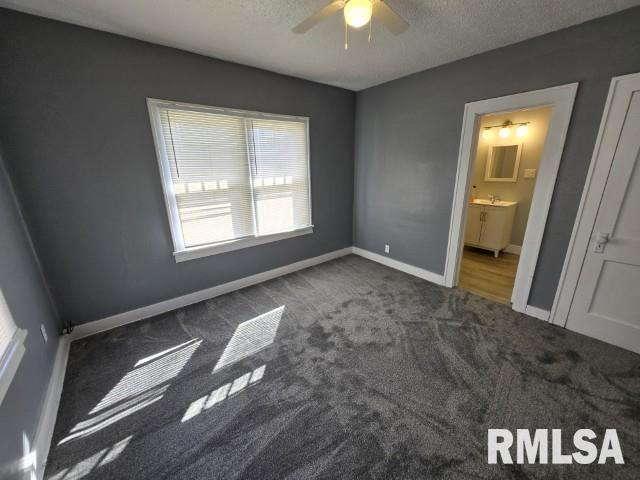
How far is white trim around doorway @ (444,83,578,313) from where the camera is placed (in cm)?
210

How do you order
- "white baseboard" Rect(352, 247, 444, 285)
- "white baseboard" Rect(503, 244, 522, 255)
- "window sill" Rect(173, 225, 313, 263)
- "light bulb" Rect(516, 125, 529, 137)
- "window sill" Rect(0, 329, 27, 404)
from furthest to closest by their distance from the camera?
"white baseboard" Rect(503, 244, 522, 255) < "light bulb" Rect(516, 125, 529, 137) < "white baseboard" Rect(352, 247, 444, 285) < "window sill" Rect(173, 225, 313, 263) < "window sill" Rect(0, 329, 27, 404)

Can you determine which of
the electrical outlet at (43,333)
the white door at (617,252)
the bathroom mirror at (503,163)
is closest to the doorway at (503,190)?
the bathroom mirror at (503,163)

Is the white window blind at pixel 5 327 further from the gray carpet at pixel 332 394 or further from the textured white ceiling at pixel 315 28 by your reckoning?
the textured white ceiling at pixel 315 28

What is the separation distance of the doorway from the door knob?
1.44m

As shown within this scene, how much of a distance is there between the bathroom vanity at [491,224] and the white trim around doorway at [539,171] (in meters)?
1.20

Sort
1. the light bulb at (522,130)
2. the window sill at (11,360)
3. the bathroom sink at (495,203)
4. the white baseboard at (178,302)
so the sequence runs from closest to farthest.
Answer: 1. the window sill at (11,360)
2. the white baseboard at (178,302)
3. the light bulb at (522,130)
4. the bathroom sink at (495,203)

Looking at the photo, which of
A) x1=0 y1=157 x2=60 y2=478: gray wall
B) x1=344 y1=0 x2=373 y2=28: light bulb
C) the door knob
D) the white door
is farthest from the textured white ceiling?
the door knob

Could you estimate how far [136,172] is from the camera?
91.3 inches

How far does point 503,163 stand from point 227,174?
4.22 metres

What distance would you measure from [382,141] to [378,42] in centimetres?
Result: 140

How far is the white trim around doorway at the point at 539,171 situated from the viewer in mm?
2104

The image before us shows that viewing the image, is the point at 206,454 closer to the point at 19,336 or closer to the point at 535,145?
the point at 19,336

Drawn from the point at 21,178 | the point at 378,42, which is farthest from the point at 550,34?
the point at 21,178

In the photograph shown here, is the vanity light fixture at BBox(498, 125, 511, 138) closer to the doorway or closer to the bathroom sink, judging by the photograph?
the doorway
